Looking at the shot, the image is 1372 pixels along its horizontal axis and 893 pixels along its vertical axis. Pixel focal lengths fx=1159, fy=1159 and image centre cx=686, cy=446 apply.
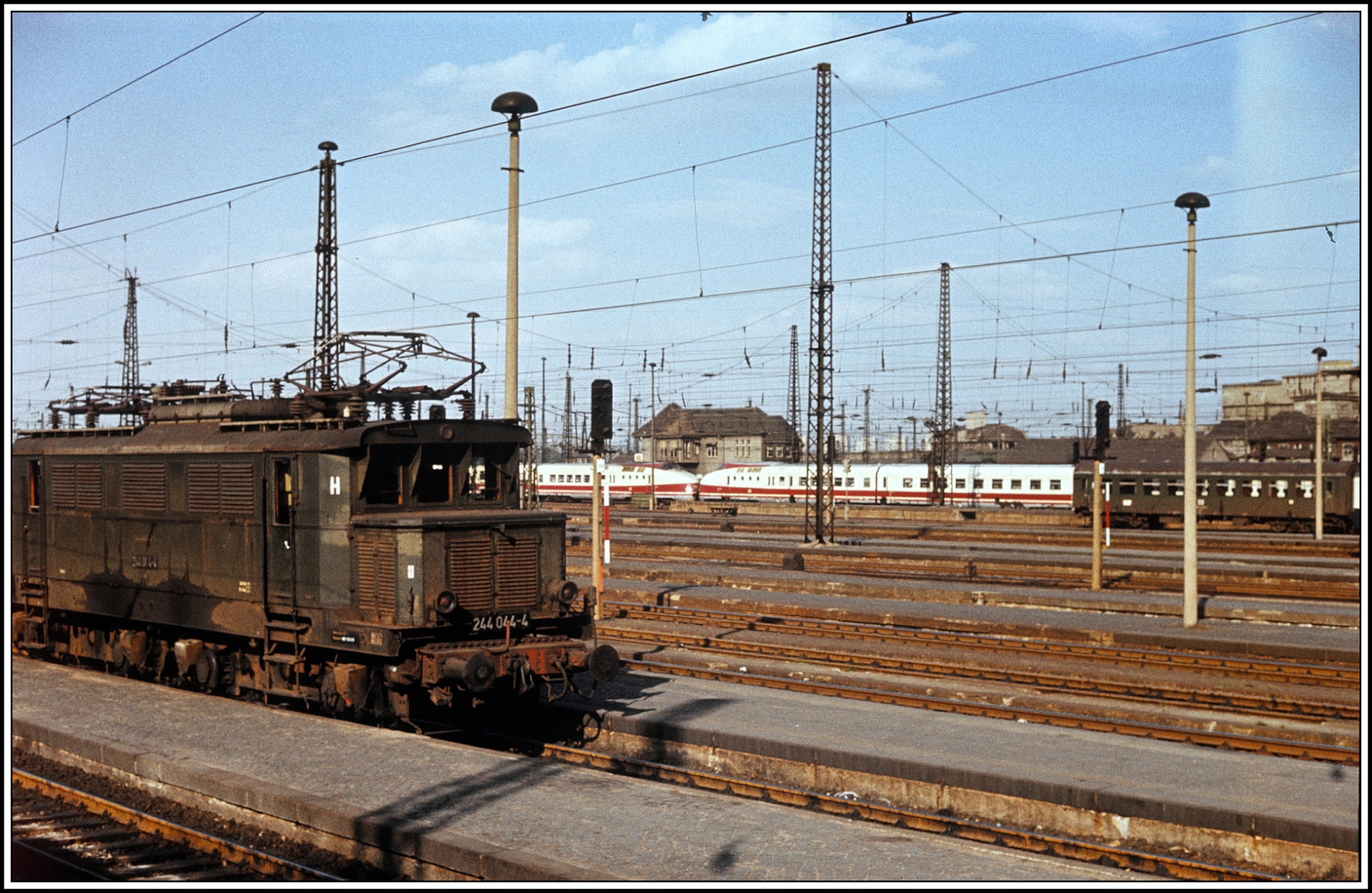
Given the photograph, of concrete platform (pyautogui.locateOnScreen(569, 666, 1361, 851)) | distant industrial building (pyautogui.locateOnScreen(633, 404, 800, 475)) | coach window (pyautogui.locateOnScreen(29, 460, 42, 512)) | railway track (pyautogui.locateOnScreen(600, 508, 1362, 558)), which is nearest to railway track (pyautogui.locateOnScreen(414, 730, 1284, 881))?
concrete platform (pyautogui.locateOnScreen(569, 666, 1361, 851))

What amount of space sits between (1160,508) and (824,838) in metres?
46.7

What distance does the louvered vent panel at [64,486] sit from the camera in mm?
18391

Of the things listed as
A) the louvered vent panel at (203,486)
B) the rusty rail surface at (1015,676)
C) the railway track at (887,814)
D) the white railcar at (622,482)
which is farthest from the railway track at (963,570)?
the white railcar at (622,482)

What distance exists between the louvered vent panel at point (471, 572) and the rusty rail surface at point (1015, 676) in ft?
26.8

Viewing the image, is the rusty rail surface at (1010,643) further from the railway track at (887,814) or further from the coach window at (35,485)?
the coach window at (35,485)

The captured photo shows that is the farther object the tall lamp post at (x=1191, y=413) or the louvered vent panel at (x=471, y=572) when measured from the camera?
the tall lamp post at (x=1191, y=413)

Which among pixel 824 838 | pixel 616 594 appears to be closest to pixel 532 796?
pixel 824 838

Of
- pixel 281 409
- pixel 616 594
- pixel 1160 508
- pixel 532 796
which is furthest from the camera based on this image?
pixel 1160 508

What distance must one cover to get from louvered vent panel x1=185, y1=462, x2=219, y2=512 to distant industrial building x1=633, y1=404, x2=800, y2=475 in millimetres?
90265

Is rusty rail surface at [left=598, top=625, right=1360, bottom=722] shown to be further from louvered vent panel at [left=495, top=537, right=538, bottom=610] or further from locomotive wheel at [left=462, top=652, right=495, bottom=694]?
locomotive wheel at [left=462, top=652, right=495, bottom=694]

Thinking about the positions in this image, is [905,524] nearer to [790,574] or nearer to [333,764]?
[790,574]

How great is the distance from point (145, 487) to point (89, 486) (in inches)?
78.3

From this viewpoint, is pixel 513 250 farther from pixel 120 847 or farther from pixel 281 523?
pixel 120 847

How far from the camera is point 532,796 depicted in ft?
35.4
